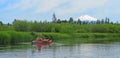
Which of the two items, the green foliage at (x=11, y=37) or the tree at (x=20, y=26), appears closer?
the green foliage at (x=11, y=37)

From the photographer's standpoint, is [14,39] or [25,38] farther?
[25,38]

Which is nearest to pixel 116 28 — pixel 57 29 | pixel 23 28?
pixel 57 29

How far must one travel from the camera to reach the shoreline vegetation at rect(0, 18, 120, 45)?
3636 inches

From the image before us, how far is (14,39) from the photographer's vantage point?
301 feet

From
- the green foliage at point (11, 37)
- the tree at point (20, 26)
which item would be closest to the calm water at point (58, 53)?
the green foliage at point (11, 37)

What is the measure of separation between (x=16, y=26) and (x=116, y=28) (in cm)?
6189

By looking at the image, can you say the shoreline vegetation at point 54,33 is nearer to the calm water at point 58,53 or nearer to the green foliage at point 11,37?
the green foliage at point 11,37

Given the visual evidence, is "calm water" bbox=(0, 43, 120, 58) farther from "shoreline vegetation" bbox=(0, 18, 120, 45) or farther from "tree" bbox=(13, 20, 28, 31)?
"tree" bbox=(13, 20, 28, 31)

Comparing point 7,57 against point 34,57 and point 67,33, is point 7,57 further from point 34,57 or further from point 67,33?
point 67,33

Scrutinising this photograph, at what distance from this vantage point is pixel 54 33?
123m

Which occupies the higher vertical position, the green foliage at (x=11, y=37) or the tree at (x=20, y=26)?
the tree at (x=20, y=26)

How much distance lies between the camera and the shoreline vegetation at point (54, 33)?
92363 mm

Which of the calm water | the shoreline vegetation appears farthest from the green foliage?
the calm water

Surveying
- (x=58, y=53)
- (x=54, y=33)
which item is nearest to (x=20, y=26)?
(x=54, y=33)
